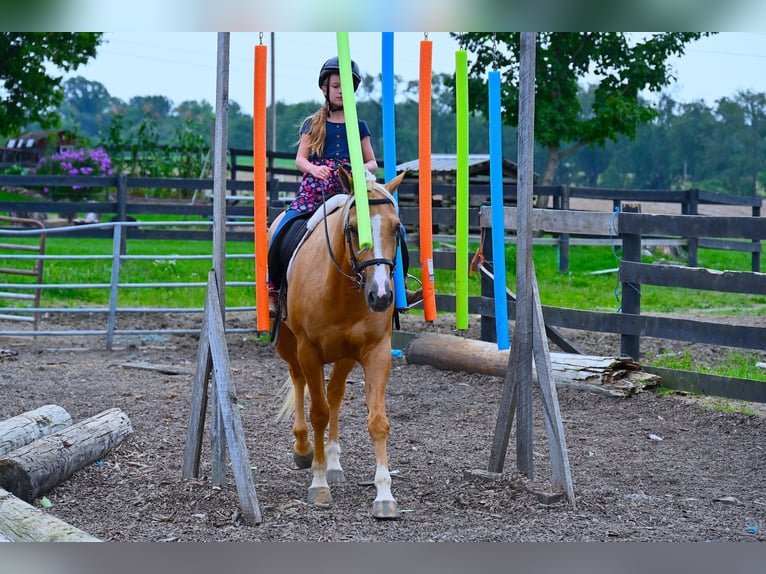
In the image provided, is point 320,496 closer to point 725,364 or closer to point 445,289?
point 725,364

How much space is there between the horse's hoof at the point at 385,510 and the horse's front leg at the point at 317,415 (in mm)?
433

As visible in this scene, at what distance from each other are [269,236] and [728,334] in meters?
3.67

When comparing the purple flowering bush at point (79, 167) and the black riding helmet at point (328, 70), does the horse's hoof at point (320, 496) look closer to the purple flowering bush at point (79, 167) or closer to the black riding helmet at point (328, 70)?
the black riding helmet at point (328, 70)

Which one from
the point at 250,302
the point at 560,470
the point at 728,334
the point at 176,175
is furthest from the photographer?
the point at 176,175

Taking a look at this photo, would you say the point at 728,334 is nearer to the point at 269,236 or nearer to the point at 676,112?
the point at 269,236

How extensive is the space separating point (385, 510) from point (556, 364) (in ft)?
12.5

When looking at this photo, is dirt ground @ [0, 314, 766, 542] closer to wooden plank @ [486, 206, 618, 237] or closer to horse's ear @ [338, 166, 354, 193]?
wooden plank @ [486, 206, 618, 237]

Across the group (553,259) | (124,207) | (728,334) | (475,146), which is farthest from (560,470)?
(475,146)

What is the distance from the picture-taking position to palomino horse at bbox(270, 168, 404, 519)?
4.39m

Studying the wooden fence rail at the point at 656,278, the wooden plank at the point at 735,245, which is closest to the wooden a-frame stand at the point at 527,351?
the wooden fence rail at the point at 656,278

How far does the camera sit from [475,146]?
176 feet

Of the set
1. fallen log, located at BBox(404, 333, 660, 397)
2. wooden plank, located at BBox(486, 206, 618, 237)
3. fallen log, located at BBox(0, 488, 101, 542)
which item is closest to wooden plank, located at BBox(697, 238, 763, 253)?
wooden plank, located at BBox(486, 206, 618, 237)

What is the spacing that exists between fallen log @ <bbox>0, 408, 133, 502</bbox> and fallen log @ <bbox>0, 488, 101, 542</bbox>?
52 cm

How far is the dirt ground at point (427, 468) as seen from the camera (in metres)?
4.30
